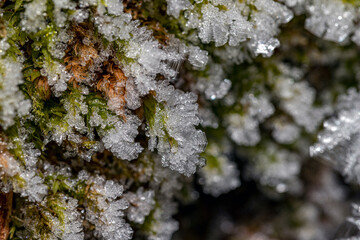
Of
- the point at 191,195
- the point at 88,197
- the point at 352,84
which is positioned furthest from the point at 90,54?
the point at 352,84

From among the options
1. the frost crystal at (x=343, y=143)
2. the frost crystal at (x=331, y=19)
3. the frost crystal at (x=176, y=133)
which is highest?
the frost crystal at (x=331, y=19)

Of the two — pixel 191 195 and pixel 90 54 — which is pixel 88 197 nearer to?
pixel 90 54

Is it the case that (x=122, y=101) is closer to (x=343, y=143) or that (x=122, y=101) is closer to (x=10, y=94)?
(x=10, y=94)

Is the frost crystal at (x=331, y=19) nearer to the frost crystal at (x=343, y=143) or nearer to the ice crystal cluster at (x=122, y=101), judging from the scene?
the ice crystal cluster at (x=122, y=101)

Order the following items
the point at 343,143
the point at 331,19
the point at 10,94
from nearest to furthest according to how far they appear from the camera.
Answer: the point at 10,94 → the point at 331,19 → the point at 343,143

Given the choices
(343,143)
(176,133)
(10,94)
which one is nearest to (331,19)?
(343,143)

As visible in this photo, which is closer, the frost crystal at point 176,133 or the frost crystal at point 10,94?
the frost crystal at point 10,94

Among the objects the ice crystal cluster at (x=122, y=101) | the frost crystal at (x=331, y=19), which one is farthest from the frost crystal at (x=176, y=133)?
the frost crystal at (x=331, y=19)

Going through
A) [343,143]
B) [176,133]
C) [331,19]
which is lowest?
[343,143]
